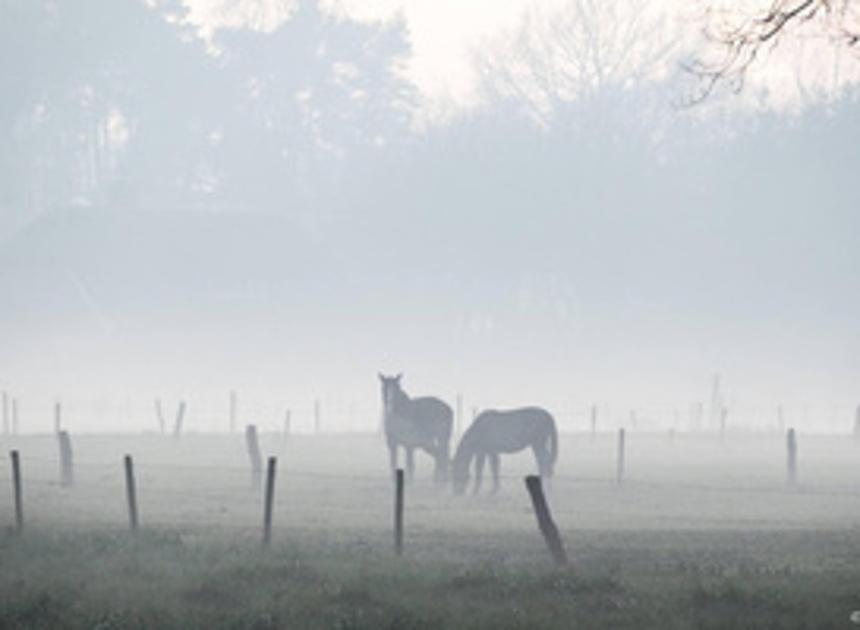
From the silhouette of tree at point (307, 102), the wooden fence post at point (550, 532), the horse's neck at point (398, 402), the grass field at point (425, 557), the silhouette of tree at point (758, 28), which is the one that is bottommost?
the grass field at point (425, 557)

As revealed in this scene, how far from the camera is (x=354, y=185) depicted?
11275 cm

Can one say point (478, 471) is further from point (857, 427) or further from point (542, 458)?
point (857, 427)

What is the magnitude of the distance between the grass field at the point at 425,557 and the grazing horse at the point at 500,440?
0.85 m

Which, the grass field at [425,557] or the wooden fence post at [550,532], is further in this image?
the wooden fence post at [550,532]

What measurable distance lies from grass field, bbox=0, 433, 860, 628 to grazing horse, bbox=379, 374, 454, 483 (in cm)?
115

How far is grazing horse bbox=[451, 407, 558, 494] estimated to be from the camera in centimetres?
4231

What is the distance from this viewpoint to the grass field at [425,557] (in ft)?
63.4

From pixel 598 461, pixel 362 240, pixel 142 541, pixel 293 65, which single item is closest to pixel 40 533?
pixel 142 541

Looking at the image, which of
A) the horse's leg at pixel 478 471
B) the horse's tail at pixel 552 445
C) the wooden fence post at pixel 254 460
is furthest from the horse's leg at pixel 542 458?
the wooden fence post at pixel 254 460

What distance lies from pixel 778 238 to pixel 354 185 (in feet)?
95.9

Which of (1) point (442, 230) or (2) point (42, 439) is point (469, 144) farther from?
(2) point (42, 439)

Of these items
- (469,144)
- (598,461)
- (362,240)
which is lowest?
(598,461)

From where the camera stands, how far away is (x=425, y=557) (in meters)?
24.8

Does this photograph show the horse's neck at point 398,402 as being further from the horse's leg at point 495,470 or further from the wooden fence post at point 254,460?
the wooden fence post at point 254,460
